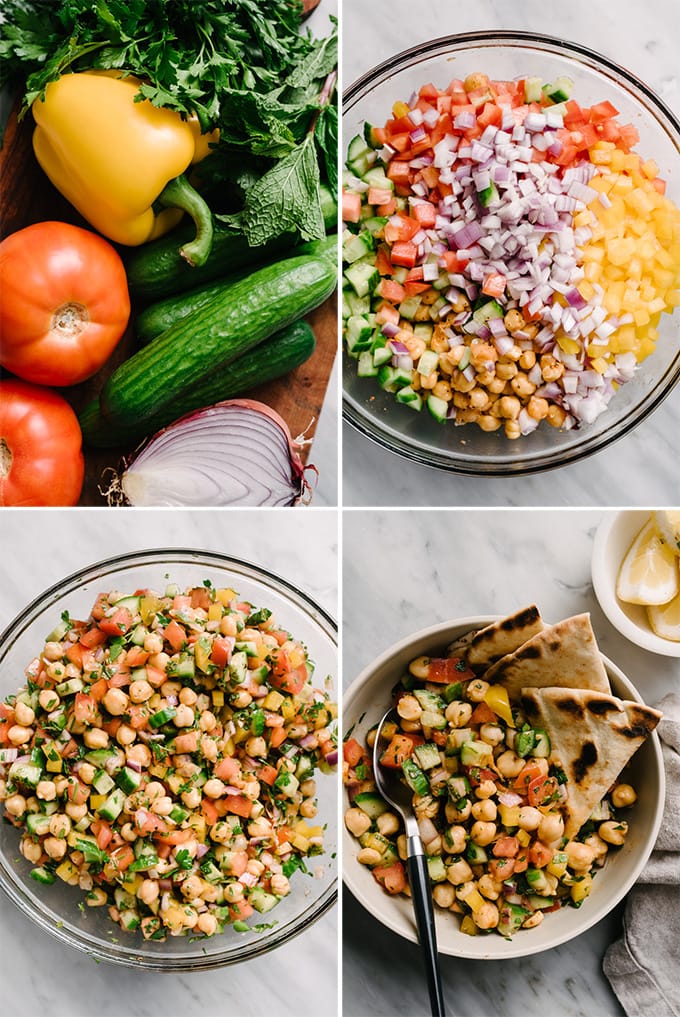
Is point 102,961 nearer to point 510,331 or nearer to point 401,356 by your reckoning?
point 401,356

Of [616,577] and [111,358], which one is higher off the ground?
[111,358]

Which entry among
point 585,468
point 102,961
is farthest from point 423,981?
point 585,468

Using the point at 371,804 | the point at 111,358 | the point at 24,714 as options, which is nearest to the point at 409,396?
the point at 111,358


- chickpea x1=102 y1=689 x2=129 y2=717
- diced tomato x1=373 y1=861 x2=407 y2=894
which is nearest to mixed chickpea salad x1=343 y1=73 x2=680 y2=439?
chickpea x1=102 y1=689 x2=129 y2=717

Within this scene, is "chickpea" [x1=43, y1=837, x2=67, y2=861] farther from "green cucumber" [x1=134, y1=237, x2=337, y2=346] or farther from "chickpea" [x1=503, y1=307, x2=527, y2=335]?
"chickpea" [x1=503, y1=307, x2=527, y2=335]

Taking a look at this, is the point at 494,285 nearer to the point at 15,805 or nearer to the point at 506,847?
the point at 506,847

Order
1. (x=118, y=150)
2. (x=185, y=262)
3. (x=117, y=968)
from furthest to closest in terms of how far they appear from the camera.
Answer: (x=117, y=968) < (x=185, y=262) < (x=118, y=150)

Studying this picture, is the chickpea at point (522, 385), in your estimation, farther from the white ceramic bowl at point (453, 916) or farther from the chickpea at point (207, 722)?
the chickpea at point (207, 722)

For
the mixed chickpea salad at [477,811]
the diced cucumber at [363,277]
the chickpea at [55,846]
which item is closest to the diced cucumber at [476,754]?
the mixed chickpea salad at [477,811]
